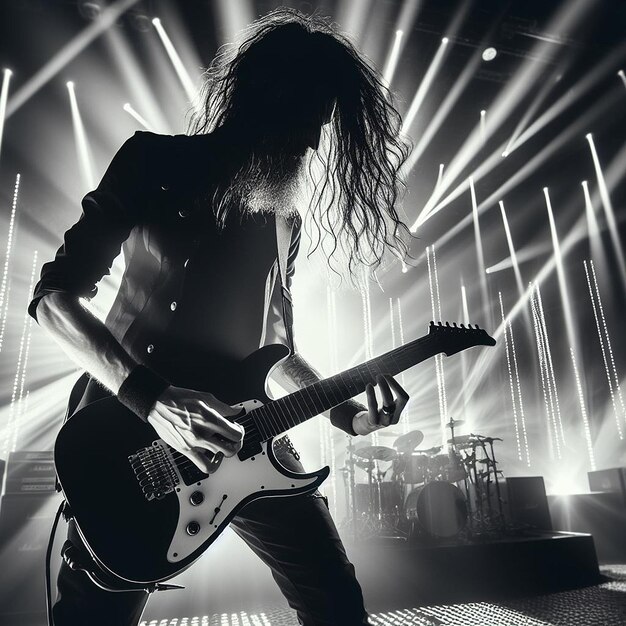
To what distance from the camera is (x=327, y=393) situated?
4.75 feet

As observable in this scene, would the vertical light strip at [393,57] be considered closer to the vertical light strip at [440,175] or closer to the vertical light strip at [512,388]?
the vertical light strip at [440,175]

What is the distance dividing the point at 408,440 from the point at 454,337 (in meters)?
5.38

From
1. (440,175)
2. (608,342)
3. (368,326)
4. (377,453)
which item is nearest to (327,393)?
(377,453)

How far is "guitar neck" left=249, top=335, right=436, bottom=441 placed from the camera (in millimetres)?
1309

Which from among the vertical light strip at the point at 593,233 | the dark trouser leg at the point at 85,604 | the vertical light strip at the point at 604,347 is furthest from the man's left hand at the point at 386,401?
the vertical light strip at the point at 604,347

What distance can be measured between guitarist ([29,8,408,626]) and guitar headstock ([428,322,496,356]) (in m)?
0.34

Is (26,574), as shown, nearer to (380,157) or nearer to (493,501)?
(380,157)

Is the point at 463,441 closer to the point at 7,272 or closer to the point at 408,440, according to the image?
the point at 408,440

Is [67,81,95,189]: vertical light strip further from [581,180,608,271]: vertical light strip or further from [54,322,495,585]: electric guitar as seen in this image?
[581,180,608,271]: vertical light strip

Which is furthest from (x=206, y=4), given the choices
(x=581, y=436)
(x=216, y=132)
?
(x=581, y=436)

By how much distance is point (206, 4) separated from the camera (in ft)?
18.7

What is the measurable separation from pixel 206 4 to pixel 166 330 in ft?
18.8

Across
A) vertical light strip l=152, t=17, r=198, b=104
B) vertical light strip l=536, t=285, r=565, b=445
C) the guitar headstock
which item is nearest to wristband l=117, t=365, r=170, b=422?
the guitar headstock

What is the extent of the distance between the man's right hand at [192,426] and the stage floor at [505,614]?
3.03 meters
